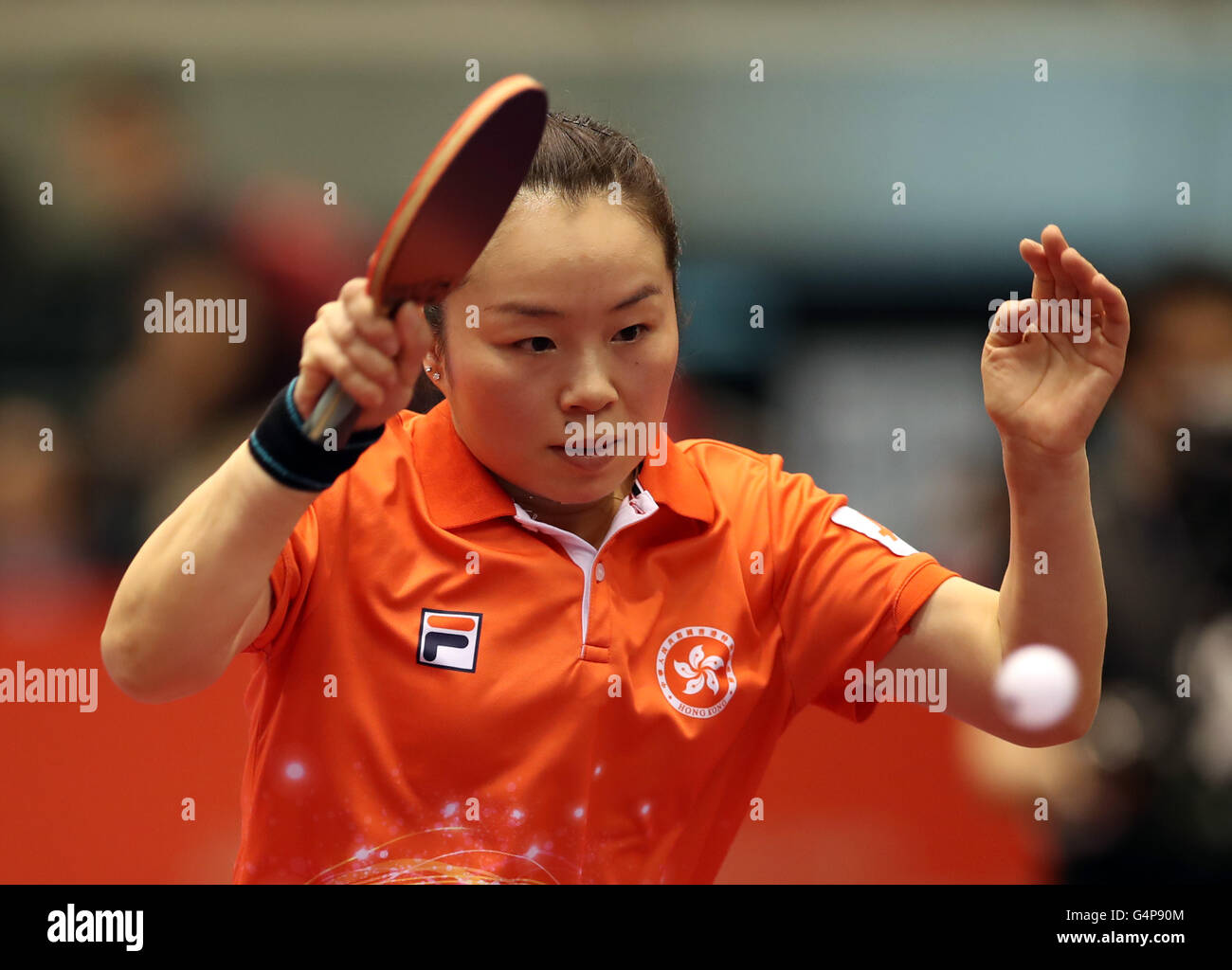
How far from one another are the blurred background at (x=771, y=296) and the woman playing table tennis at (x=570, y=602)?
2.33 feet

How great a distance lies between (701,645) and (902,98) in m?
1.80

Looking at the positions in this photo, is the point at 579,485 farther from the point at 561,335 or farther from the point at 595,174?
the point at 595,174

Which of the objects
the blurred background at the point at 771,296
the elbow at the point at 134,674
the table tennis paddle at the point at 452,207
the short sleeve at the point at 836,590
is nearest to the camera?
the table tennis paddle at the point at 452,207

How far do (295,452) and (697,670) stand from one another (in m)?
0.45

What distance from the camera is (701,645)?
1.23m

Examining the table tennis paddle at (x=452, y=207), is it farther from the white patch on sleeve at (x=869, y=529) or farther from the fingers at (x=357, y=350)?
the white patch on sleeve at (x=869, y=529)

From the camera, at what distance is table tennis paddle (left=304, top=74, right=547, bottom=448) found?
895 millimetres

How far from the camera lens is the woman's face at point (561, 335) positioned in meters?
1.12

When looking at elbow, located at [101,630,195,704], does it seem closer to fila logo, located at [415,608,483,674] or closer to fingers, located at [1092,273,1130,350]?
fila logo, located at [415,608,483,674]

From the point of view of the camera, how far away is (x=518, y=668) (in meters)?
1.17

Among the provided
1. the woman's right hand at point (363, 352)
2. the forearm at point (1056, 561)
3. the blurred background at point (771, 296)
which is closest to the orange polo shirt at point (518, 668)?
the forearm at point (1056, 561)

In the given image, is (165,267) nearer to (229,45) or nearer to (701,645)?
(229,45)

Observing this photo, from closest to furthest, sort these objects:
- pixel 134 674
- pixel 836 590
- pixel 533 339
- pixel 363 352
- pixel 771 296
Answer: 1. pixel 363 352
2. pixel 134 674
3. pixel 533 339
4. pixel 836 590
5. pixel 771 296

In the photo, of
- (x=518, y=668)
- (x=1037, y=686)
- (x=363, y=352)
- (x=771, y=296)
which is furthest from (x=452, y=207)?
(x=771, y=296)
